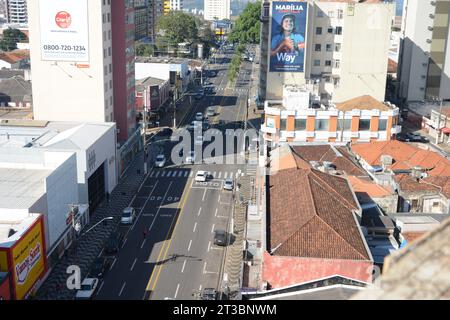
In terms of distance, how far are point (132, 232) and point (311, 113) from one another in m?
22.3

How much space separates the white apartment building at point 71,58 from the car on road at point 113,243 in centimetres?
1488

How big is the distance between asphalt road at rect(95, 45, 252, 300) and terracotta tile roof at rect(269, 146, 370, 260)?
22.7 feet

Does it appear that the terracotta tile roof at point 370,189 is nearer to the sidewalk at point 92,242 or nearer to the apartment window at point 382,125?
the sidewalk at point 92,242

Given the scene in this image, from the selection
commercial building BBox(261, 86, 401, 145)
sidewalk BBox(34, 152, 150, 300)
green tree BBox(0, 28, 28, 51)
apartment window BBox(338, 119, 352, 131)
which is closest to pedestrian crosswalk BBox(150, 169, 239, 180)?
sidewalk BBox(34, 152, 150, 300)

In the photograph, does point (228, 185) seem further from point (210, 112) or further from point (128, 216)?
point (210, 112)

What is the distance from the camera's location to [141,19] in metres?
163

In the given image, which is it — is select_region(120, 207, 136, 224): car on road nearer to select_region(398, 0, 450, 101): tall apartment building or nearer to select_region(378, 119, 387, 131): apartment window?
select_region(378, 119, 387, 131): apartment window

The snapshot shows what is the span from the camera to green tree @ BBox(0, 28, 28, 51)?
131 meters

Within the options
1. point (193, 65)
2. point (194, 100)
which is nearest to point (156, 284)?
point (194, 100)

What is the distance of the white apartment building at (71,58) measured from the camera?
50.6 m

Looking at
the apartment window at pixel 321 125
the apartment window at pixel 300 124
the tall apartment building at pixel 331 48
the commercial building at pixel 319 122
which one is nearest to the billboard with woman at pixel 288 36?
the tall apartment building at pixel 331 48

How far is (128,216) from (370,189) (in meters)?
18.4

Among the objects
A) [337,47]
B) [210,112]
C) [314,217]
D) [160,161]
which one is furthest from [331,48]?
[314,217]
